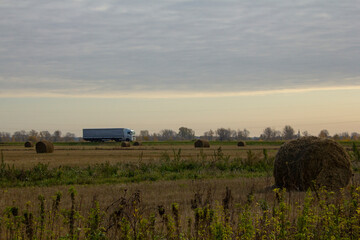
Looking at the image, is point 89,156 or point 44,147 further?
point 44,147

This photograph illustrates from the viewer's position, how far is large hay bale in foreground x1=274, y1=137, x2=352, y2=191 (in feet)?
53.8

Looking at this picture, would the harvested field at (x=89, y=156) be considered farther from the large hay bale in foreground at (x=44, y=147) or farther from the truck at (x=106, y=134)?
the truck at (x=106, y=134)

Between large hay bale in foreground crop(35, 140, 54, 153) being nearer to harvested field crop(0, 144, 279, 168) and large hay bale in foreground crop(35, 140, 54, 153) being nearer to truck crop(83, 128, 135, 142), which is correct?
harvested field crop(0, 144, 279, 168)

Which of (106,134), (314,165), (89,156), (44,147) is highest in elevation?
(106,134)

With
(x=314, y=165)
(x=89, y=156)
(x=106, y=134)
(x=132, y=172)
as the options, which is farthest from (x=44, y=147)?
(x=106, y=134)

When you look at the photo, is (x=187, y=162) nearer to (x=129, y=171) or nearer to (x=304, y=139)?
(x=129, y=171)

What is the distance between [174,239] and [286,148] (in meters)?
11.6

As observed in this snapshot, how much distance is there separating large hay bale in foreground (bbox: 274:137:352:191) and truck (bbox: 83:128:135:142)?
82.1 meters

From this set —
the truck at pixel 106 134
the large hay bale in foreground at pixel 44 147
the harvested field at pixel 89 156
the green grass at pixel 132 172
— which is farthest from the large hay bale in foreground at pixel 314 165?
the truck at pixel 106 134

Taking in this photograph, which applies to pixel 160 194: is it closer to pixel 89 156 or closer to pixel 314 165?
pixel 314 165

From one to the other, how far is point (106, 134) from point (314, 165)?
84.4 m

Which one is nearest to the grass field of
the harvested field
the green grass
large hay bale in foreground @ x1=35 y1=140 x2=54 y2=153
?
the green grass

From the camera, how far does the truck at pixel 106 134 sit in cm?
9769

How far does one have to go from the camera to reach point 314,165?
16469 millimetres
